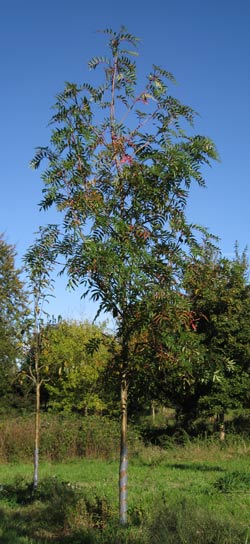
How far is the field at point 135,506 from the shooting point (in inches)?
198

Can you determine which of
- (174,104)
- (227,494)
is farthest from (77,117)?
(227,494)

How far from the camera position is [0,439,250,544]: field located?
504 cm

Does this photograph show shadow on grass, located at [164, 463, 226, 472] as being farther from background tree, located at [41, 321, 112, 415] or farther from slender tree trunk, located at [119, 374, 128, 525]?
background tree, located at [41, 321, 112, 415]

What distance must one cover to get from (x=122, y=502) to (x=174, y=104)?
4271 millimetres

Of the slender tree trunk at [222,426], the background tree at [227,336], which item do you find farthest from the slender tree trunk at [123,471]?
the slender tree trunk at [222,426]

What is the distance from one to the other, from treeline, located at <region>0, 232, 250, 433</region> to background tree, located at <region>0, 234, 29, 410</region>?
5 centimetres

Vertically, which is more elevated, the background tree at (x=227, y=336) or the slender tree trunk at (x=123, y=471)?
the background tree at (x=227, y=336)

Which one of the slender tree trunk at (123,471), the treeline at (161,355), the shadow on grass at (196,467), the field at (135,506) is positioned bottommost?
the shadow on grass at (196,467)

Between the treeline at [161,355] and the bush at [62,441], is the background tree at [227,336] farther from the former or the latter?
the bush at [62,441]

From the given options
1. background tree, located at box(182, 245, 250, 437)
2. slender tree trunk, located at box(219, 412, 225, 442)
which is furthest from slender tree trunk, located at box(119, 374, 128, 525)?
slender tree trunk, located at box(219, 412, 225, 442)

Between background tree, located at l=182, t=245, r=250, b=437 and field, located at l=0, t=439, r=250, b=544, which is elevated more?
background tree, located at l=182, t=245, r=250, b=437

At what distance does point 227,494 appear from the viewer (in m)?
8.92

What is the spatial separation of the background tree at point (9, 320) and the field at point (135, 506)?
32.1 feet

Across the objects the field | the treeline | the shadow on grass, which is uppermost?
the treeline
